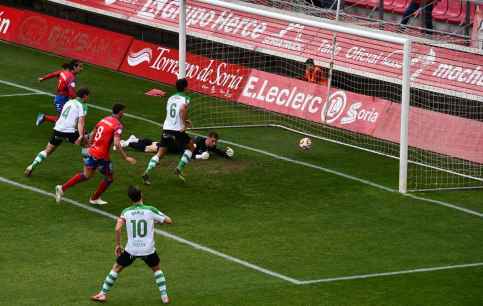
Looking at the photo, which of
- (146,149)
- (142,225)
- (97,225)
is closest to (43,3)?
(146,149)

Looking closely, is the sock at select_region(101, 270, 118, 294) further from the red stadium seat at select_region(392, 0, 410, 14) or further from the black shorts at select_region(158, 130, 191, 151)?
the red stadium seat at select_region(392, 0, 410, 14)

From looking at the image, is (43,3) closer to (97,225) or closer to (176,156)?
(176,156)

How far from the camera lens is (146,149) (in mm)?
29438

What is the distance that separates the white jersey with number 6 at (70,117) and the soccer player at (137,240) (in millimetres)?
6632

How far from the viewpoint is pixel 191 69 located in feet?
114

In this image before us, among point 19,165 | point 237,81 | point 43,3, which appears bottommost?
point 19,165

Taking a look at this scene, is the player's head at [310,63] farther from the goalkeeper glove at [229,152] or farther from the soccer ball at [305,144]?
the goalkeeper glove at [229,152]

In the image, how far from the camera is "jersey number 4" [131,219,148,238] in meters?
19.9

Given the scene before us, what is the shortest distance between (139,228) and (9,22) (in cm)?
2080

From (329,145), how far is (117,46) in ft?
29.0

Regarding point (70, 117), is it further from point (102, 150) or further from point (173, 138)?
point (173, 138)

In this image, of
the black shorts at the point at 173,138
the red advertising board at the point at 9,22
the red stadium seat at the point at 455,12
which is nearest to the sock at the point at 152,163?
the black shorts at the point at 173,138

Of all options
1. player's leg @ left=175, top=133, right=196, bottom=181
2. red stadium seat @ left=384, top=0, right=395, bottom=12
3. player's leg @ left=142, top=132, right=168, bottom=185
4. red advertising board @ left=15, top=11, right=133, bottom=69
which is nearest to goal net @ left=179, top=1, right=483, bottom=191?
red advertising board @ left=15, top=11, right=133, bottom=69

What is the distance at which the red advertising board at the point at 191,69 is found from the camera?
3394cm
